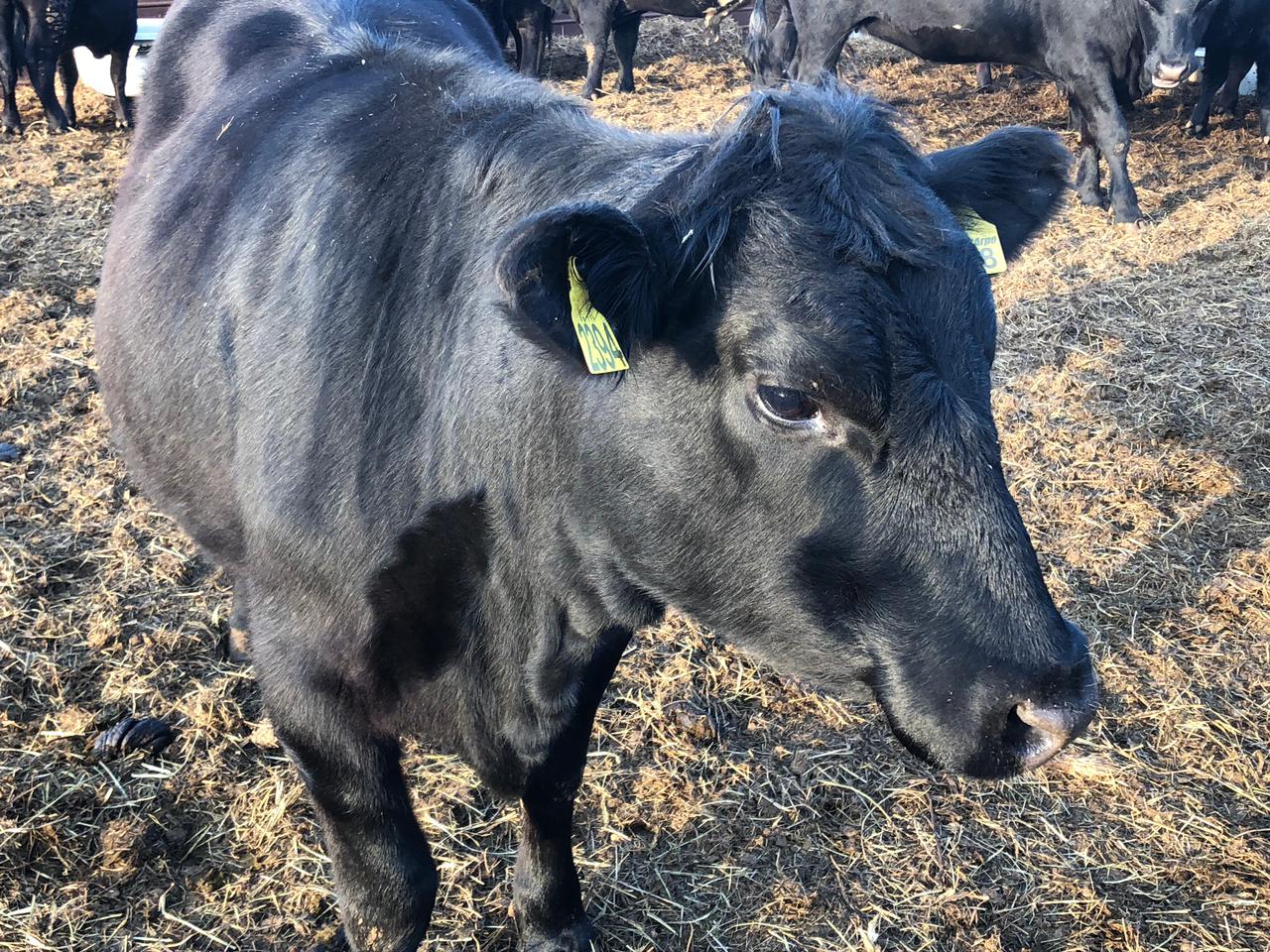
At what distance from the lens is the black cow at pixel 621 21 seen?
12.7m

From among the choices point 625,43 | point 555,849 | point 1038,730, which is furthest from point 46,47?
point 1038,730

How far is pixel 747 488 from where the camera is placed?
6.08 feet

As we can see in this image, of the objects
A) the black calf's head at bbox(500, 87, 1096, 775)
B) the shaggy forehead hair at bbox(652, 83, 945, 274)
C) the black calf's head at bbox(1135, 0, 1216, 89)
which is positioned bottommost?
the black calf's head at bbox(1135, 0, 1216, 89)

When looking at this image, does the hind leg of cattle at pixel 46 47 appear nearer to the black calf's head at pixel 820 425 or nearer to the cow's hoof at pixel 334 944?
the cow's hoof at pixel 334 944

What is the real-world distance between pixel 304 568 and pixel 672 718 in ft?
5.54

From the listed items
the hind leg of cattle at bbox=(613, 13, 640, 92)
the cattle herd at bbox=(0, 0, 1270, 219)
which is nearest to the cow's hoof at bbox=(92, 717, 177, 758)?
the cattle herd at bbox=(0, 0, 1270, 219)

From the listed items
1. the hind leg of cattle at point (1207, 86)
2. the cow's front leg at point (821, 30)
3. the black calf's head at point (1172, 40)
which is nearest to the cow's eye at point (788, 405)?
the black calf's head at point (1172, 40)

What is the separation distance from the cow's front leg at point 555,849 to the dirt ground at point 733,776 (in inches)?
6.1

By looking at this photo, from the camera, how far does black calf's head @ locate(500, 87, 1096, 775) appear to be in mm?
1688

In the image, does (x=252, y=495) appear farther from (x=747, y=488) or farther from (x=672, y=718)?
(x=672, y=718)

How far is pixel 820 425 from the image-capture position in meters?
1.75

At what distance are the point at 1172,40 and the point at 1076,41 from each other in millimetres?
868

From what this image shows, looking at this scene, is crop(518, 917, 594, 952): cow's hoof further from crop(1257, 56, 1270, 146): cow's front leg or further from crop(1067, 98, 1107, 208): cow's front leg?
crop(1257, 56, 1270, 146): cow's front leg

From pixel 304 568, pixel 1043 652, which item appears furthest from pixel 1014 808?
pixel 304 568
